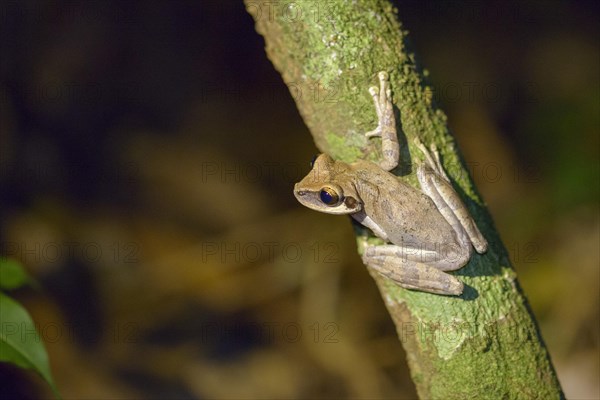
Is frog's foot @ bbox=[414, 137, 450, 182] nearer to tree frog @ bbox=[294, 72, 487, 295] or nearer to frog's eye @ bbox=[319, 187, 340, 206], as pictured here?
tree frog @ bbox=[294, 72, 487, 295]

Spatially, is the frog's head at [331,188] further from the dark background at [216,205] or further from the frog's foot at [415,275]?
the dark background at [216,205]

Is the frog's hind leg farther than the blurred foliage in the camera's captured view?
Yes

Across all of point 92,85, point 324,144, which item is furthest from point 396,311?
point 92,85

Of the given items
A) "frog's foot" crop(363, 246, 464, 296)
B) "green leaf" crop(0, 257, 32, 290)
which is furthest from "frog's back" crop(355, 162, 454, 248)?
"green leaf" crop(0, 257, 32, 290)

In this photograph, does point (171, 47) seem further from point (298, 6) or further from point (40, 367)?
point (40, 367)

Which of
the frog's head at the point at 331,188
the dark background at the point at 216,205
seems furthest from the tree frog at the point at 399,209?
the dark background at the point at 216,205

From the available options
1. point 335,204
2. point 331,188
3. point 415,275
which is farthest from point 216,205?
point 415,275
